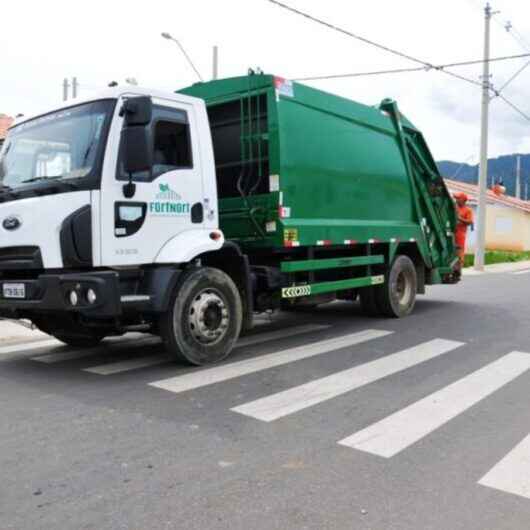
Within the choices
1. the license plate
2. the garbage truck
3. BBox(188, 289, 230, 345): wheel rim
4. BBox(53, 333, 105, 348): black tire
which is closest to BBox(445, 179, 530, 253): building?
the garbage truck

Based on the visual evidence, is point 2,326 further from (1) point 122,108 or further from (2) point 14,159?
(1) point 122,108

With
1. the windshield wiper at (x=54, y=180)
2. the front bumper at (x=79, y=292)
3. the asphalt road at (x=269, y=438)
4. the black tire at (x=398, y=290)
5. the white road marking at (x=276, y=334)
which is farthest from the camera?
the black tire at (x=398, y=290)

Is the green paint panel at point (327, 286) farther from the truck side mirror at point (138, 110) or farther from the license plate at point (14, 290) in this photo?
the license plate at point (14, 290)

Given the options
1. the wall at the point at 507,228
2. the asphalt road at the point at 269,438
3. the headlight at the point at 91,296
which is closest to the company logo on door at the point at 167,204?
the headlight at the point at 91,296

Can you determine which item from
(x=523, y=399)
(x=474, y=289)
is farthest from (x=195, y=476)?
(x=474, y=289)

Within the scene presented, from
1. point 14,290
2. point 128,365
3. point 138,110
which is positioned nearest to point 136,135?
point 138,110

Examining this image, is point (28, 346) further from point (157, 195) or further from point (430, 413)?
point (430, 413)

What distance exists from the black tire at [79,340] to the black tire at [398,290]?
14.1 feet

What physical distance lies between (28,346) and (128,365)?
186 cm

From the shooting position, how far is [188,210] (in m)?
5.75

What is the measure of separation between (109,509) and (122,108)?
354cm

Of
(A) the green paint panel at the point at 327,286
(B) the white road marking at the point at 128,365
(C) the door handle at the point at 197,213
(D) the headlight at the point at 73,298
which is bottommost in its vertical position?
(B) the white road marking at the point at 128,365

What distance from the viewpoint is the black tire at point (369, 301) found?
29.7 feet

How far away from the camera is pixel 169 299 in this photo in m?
5.52
